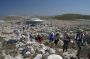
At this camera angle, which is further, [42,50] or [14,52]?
[14,52]

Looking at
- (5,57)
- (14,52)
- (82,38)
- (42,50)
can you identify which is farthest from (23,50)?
(82,38)

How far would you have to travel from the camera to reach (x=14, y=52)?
55.6 ft

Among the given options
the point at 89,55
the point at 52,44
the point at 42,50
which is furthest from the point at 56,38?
the point at 89,55

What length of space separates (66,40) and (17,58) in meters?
3.85

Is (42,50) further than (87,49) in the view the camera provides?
Yes

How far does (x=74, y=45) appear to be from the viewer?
64.3 feet

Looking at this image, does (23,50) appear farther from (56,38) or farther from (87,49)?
(87,49)

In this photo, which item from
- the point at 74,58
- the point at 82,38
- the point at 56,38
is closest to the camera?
the point at 74,58

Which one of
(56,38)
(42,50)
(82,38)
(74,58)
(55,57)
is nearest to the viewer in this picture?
(55,57)

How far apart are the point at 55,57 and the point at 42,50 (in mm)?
3363

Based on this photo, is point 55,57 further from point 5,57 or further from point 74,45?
point 74,45

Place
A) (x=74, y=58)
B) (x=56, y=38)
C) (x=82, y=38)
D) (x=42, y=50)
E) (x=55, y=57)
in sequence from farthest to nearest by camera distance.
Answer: (x=56, y=38) < (x=82, y=38) < (x=42, y=50) < (x=74, y=58) < (x=55, y=57)

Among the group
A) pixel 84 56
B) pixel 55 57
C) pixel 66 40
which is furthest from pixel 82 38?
pixel 55 57

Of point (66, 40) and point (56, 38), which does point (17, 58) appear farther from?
point (56, 38)
